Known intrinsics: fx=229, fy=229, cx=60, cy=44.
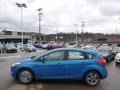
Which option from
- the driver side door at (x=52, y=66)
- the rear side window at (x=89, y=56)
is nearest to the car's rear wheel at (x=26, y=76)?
the driver side door at (x=52, y=66)

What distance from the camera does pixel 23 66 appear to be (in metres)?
9.28

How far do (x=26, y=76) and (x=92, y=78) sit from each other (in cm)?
268

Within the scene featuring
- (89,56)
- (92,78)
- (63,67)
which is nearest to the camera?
(63,67)

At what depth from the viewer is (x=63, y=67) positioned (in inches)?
360

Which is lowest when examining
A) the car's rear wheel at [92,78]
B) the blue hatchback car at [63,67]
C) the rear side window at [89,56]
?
the car's rear wheel at [92,78]

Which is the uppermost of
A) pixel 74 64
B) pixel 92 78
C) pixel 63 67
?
pixel 74 64

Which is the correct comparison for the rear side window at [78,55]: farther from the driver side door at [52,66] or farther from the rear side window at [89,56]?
the driver side door at [52,66]

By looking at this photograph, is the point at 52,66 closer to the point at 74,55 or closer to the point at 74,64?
the point at 74,64

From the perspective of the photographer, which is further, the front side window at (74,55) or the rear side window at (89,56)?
the rear side window at (89,56)

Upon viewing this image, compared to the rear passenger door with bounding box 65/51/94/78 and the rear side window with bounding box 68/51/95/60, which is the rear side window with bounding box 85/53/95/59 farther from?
the rear passenger door with bounding box 65/51/94/78

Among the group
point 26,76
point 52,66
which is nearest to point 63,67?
point 52,66

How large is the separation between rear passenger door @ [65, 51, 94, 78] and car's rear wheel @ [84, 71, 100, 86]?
12.8 inches

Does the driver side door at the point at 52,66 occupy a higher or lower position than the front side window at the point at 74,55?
lower

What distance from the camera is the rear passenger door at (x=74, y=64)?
9.15m
